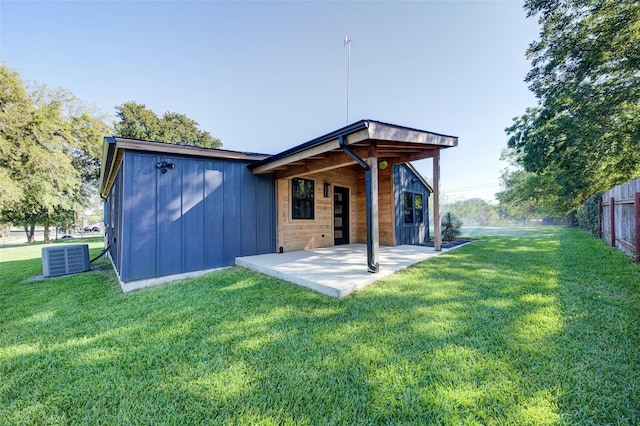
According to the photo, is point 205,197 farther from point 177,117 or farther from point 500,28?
point 177,117

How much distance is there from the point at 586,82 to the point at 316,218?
9768 mm

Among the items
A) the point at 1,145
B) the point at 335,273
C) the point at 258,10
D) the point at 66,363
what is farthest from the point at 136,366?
the point at 1,145

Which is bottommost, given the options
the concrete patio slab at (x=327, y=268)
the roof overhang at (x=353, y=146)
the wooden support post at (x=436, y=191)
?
the concrete patio slab at (x=327, y=268)

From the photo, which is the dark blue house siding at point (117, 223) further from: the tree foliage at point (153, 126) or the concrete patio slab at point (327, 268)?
the tree foliage at point (153, 126)

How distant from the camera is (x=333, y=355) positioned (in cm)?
204

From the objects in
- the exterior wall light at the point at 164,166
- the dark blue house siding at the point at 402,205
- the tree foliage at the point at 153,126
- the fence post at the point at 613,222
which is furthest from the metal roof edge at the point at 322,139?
the tree foliage at the point at 153,126

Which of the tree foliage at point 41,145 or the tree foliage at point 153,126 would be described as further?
the tree foliage at point 153,126

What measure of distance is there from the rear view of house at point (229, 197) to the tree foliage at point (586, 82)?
595 centimetres

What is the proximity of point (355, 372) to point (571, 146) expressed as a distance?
1241 cm

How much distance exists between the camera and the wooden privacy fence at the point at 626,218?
14.8 feet

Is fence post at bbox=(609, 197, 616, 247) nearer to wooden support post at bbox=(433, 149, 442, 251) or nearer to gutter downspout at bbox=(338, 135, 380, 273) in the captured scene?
wooden support post at bbox=(433, 149, 442, 251)

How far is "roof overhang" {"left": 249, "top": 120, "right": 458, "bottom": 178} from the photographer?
3.79m

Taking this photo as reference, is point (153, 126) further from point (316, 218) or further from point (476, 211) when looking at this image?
point (476, 211)

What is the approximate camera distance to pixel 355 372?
183 cm
